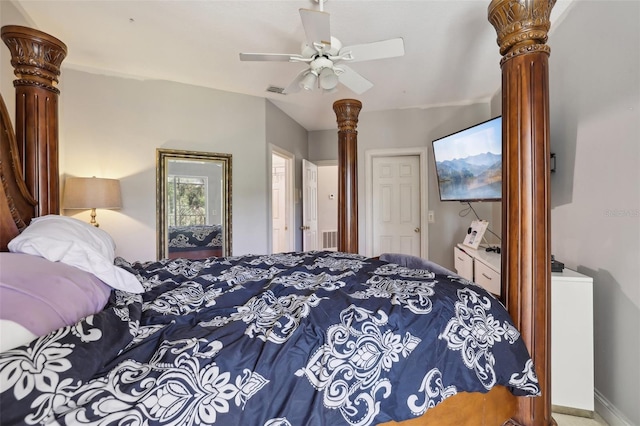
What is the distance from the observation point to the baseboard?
4.61ft

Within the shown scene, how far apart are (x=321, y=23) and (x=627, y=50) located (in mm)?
1548

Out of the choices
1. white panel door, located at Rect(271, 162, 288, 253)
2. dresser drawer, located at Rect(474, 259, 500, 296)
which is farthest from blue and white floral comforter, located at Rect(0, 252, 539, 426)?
white panel door, located at Rect(271, 162, 288, 253)

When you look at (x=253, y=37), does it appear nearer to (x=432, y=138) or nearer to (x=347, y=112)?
(x=347, y=112)

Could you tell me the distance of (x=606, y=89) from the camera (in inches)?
60.7

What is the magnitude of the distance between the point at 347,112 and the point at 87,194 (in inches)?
91.4

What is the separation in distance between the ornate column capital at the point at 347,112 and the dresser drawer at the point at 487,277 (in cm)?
154

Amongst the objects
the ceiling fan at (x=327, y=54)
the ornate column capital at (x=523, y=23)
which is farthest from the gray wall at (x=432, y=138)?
the ornate column capital at (x=523, y=23)

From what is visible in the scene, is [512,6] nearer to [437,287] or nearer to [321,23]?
[321,23]

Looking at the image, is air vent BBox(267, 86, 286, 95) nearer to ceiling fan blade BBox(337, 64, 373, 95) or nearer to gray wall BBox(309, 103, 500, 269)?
ceiling fan blade BBox(337, 64, 373, 95)

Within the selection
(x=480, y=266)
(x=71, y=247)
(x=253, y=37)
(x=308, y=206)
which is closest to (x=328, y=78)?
(x=253, y=37)

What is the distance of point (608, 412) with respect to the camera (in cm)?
149

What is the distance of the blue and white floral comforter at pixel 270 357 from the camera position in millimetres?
600

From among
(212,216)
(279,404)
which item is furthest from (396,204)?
(279,404)

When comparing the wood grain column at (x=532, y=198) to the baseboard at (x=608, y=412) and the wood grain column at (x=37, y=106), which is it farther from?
the wood grain column at (x=37, y=106)
